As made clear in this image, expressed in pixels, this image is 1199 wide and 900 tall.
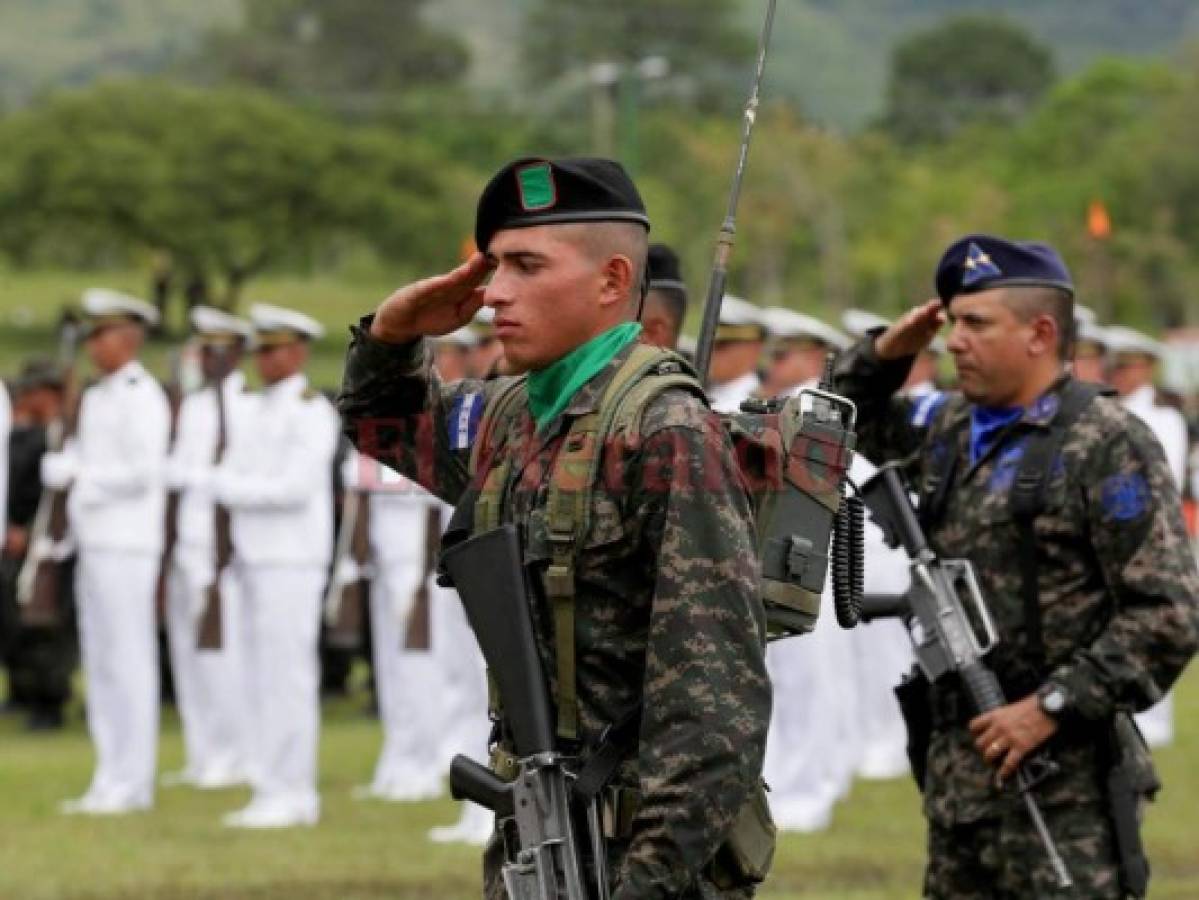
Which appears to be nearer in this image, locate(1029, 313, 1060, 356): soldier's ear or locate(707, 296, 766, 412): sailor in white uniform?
locate(1029, 313, 1060, 356): soldier's ear

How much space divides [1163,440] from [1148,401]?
4.31 feet

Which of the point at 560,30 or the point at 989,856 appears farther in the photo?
the point at 560,30

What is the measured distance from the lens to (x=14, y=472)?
1736cm

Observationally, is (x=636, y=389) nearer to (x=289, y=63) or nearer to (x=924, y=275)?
(x=924, y=275)

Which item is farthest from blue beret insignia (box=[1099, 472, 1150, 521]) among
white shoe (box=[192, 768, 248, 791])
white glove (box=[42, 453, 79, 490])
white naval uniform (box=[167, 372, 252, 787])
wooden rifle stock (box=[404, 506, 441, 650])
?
white shoe (box=[192, 768, 248, 791])

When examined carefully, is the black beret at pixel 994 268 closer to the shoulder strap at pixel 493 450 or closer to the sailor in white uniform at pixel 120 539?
the shoulder strap at pixel 493 450

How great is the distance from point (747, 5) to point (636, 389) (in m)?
168

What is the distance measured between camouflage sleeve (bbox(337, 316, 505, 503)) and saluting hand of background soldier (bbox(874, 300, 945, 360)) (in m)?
1.85

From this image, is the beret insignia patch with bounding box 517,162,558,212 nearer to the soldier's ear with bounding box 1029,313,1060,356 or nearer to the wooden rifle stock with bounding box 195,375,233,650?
the soldier's ear with bounding box 1029,313,1060,356

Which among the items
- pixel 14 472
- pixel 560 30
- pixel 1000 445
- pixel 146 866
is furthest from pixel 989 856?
pixel 560 30

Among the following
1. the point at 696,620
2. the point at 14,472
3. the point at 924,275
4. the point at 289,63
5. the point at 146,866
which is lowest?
the point at 146,866

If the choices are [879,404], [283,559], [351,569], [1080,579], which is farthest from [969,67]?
[1080,579]

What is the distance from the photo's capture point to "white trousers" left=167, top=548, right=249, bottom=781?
46.6 feet

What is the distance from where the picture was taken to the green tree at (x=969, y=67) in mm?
146750
